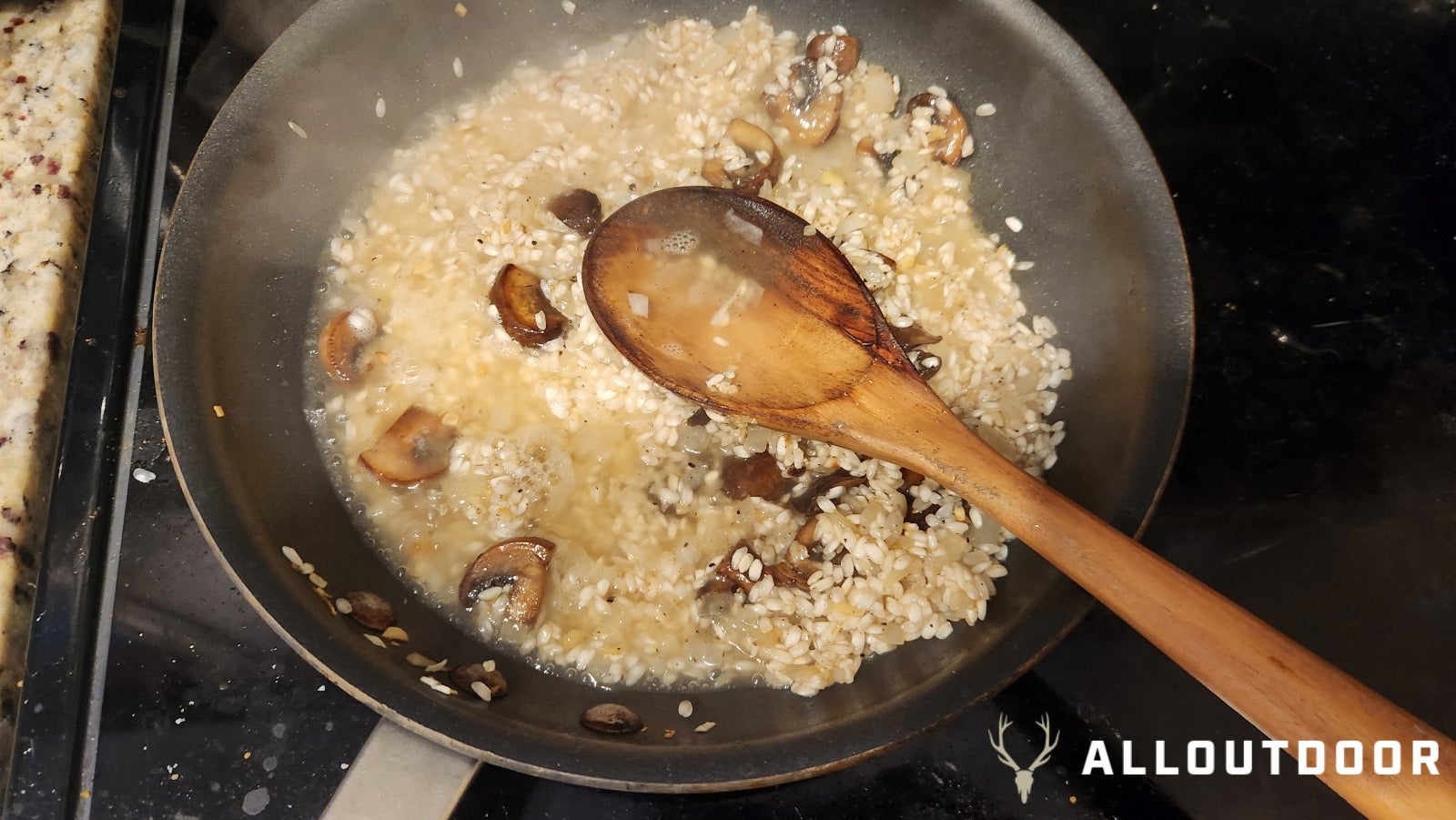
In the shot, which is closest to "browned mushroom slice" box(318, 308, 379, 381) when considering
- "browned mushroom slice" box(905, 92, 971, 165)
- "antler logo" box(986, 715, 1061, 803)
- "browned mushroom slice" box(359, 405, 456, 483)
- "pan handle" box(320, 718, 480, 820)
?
"browned mushroom slice" box(359, 405, 456, 483)

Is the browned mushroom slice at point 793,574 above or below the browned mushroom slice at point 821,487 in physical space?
below

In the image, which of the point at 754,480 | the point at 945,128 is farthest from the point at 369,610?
the point at 945,128

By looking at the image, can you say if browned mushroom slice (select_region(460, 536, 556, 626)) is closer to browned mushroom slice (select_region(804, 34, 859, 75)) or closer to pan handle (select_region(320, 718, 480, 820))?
pan handle (select_region(320, 718, 480, 820))

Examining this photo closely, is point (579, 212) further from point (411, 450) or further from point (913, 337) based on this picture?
point (913, 337)

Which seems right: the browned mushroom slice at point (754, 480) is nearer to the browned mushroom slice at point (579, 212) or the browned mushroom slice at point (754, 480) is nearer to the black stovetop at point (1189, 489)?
the black stovetop at point (1189, 489)

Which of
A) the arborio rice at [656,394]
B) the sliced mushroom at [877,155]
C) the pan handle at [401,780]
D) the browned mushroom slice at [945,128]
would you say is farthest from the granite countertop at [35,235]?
the browned mushroom slice at [945,128]

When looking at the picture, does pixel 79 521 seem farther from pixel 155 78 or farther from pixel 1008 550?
pixel 1008 550
